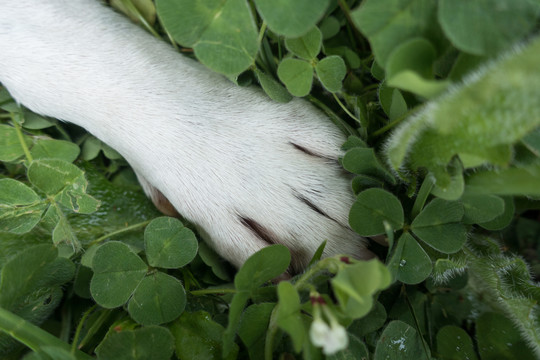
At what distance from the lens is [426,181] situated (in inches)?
51.8

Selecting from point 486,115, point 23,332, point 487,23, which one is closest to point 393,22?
point 487,23

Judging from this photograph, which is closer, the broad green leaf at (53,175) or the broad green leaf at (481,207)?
the broad green leaf at (481,207)

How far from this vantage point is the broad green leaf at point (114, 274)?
141 cm

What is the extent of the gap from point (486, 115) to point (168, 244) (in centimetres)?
101

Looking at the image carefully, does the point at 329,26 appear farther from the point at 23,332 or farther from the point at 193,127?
the point at 23,332

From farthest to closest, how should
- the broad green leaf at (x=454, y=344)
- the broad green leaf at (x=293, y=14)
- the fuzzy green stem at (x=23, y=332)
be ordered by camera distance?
1. the broad green leaf at (x=454, y=344)
2. the fuzzy green stem at (x=23, y=332)
3. the broad green leaf at (x=293, y=14)

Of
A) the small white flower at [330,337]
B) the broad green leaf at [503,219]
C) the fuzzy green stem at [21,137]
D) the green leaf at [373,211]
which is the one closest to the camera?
the small white flower at [330,337]

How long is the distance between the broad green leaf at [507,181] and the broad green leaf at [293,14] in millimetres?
601

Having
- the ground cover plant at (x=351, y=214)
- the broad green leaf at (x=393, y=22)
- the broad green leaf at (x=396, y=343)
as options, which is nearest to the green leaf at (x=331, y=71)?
the ground cover plant at (x=351, y=214)

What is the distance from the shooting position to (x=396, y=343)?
1380 mm

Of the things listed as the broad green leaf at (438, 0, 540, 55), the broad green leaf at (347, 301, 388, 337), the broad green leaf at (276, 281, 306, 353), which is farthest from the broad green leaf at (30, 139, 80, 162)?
the broad green leaf at (438, 0, 540, 55)

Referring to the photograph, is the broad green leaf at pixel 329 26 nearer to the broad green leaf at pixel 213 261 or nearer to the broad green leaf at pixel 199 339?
the broad green leaf at pixel 213 261

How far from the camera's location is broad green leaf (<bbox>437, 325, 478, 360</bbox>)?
5.15ft

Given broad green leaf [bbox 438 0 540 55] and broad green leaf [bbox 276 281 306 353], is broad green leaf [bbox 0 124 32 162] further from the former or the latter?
broad green leaf [bbox 438 0 540 55]
